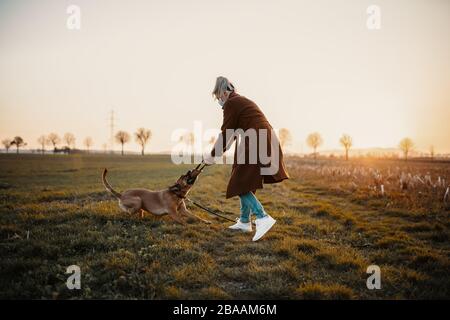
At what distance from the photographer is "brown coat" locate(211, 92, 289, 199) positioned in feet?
20.7

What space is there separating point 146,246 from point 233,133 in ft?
9.37

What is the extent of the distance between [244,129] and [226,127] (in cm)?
39

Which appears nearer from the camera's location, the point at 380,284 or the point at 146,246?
the point at 380,284

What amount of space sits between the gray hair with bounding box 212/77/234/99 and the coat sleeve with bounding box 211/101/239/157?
0.41m

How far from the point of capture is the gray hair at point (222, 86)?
664cm

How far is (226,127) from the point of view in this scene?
6.41 meters

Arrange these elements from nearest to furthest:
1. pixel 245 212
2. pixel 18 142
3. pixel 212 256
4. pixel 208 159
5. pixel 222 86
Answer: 1. pixel 212 256
2. pixel 208 159
3. pixel 222 86
4. pixel 245 212
5. pixel 18 142

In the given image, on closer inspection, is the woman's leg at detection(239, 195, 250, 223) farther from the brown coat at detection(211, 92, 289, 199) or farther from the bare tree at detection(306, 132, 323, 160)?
the bare tree at detection(306, 132, 323, 160)

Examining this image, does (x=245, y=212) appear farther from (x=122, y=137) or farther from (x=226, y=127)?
(x=122, y=137)

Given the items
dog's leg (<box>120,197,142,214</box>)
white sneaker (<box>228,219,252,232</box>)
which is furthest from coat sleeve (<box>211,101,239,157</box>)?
dog's leg (<box>120,197,142,214</box>)

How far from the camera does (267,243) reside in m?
6.38

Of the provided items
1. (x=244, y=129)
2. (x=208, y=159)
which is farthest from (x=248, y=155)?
(x=208, y=159)
